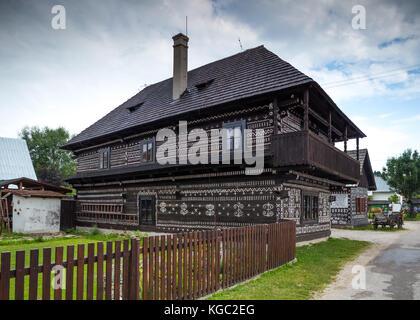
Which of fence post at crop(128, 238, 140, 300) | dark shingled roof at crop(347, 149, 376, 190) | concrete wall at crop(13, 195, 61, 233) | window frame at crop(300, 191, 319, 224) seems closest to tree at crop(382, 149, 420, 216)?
dark shingled roof at crop(347, 149, 376, 190)

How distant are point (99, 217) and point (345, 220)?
18.4 metres

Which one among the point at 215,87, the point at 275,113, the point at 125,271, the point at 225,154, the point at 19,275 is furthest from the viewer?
the point at 215,87

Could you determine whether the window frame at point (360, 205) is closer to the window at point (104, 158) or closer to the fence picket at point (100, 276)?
the window at point (104, 158)

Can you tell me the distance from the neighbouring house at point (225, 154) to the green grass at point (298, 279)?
82.6 inches

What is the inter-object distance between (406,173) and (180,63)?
38.8 m

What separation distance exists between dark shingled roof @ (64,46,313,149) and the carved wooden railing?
4.44 meters

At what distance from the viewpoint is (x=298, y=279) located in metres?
7.50

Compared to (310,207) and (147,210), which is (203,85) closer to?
(147,210)

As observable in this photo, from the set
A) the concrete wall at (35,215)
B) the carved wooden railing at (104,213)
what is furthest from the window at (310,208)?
the concrete wall at (35,215)

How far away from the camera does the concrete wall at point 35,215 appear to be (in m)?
17.3

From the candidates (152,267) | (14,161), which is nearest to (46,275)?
(152,267)

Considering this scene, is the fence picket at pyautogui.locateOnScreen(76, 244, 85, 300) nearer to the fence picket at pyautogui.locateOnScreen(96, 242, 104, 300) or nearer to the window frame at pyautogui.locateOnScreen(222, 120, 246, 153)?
the fence picket at pyautogui.locateOnScreen(96, 242, 104, 300)

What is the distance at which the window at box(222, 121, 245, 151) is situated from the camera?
13.4m

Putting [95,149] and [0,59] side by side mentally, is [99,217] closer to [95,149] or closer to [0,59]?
[95,149]
